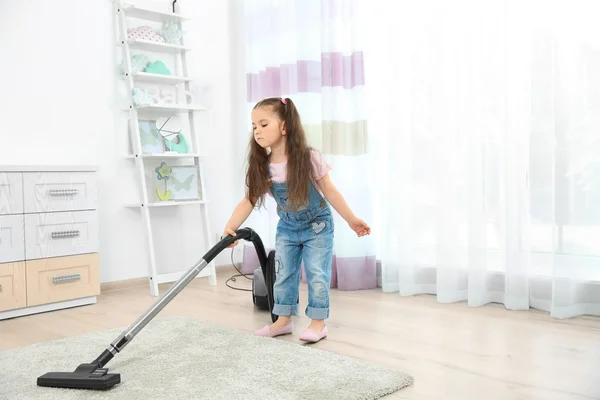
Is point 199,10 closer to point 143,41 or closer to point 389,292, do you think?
point 143,41

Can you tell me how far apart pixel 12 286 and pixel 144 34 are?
1503mm

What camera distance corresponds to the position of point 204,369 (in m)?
1.64

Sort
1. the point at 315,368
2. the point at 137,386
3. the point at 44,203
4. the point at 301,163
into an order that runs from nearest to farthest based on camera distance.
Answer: the point at 137,386, the point at 315,368, the point at 301,163, the point at 44,203

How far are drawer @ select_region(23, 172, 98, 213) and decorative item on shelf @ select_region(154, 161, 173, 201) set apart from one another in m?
0.49

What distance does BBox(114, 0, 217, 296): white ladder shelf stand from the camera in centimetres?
304

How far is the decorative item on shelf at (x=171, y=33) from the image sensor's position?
330 cm

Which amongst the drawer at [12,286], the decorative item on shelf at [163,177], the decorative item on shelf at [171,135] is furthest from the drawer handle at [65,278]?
the decorative item on shelf at [171,135]

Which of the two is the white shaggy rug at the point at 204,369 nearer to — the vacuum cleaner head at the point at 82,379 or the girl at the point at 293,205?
the vacuum cleaner head at the point at 82,379

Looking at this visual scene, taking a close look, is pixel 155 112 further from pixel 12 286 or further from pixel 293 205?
pixel 293 205

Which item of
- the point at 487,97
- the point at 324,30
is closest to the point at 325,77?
the point at 324,30

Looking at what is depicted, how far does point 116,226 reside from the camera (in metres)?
3.12

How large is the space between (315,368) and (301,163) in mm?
Answer: 698

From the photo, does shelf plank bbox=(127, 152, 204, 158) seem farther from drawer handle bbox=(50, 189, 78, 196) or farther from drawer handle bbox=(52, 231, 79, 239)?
drawer handle bbox=(52, 231, 79, 239)

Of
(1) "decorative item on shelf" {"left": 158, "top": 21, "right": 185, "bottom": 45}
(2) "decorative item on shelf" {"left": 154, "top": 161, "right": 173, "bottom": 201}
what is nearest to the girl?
(2) "decorative item on shelf" {"left": 154, "top": 161, "right": 173, "bottom": 201}
